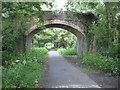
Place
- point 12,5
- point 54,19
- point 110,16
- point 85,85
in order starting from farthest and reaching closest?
point 54,19 < point 110,16 < point 12,5 < point 85,85

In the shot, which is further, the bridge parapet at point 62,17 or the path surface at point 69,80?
the bridge parapet at point 62,17

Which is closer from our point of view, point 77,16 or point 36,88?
point 36,88

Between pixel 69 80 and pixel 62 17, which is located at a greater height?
pixel 62 17

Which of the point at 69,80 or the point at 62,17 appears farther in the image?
the point at 62,17

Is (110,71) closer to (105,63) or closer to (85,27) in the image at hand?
(105,63)

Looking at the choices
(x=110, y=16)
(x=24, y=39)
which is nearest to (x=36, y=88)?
(x=110, y=16)

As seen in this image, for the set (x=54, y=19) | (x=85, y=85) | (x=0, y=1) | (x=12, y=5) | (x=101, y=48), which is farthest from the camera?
(x=54, y=19)

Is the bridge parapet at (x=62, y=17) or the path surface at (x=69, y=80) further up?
the bridge parapet at (x=62, y=17)

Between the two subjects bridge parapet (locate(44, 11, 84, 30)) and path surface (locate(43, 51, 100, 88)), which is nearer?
path surface (locate(43, 51, 100, 88))

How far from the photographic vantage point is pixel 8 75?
441cm

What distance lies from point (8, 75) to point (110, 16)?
508 cm

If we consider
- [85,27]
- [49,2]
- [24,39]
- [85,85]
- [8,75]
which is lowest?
[85,85]

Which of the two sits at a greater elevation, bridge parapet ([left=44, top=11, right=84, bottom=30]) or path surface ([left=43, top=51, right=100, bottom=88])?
bridge parapet ([left=44, top=11, right=84, bottom=30])

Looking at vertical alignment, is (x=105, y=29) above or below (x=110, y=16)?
below
